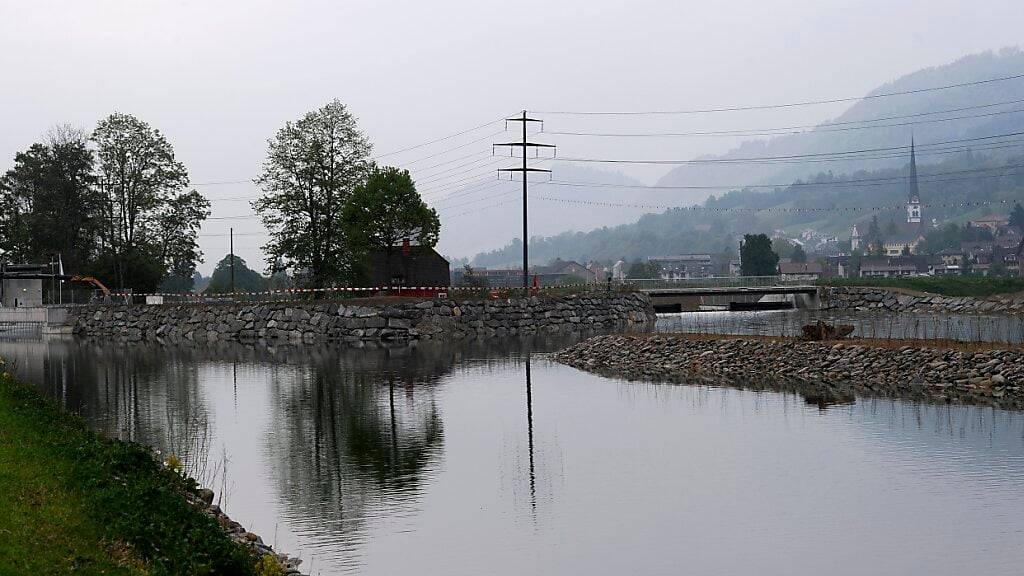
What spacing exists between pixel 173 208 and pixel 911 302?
271ft

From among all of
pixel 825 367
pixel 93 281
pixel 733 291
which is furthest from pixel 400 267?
pixel 825 367

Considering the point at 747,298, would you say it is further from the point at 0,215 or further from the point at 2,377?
the point at 2,377

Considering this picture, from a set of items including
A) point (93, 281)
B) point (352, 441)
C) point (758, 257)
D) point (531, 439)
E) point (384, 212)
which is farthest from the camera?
point (758, 257)

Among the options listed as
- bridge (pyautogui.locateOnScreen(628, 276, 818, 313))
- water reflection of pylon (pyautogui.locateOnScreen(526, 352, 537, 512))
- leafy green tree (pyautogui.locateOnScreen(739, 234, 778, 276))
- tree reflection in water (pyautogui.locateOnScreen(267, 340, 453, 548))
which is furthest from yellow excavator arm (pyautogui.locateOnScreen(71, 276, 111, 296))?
leafy green tree (pyautogui.locateOnScreen(739, 234, 778, 276))

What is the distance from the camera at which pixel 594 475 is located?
2547 cm

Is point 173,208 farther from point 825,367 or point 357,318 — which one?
point 825,367

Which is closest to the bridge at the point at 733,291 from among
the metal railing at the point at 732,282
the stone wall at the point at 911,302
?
the metal railing at the point at 732,282

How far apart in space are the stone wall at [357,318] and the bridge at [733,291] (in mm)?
23482

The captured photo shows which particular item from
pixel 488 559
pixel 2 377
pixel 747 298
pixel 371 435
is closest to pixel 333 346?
pixel 2 377

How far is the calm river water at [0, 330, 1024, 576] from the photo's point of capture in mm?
18547

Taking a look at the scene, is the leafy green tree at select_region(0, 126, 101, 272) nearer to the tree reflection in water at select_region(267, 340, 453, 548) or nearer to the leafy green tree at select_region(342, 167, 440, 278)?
the leafy green tree at select_region(342, 167, 440, 278)

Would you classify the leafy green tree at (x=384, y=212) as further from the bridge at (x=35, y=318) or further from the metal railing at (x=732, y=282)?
the metal railing at (x=732, y=282)

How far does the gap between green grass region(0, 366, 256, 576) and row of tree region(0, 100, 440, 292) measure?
66725mm

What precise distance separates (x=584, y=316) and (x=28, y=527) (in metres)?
77.9
